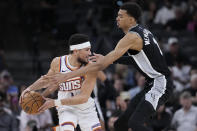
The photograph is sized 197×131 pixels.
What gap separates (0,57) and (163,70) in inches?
324

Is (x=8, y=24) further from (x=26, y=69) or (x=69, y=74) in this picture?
(x=69, y=74)

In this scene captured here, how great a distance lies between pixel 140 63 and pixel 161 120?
361 cm

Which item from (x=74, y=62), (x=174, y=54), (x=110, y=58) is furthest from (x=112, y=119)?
(x=174, y=54)

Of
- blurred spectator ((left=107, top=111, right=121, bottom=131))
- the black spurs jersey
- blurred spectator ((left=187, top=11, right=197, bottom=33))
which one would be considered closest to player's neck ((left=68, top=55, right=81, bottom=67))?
the black spurs jersey

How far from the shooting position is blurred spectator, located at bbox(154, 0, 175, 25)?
47.8ft

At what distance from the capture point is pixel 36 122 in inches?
395

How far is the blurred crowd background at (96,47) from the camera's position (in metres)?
10.2

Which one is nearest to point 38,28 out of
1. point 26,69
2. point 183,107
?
point 26,69

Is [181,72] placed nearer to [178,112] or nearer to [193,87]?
[193,87]

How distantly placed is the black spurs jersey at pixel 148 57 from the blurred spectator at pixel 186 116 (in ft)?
Result: 10.6

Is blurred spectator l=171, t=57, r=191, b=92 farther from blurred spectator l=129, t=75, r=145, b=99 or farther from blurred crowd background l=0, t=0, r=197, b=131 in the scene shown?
blurred spectator l=129, t=75, r=145, b=99

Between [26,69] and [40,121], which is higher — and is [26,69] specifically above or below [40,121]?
above

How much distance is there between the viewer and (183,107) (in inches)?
400

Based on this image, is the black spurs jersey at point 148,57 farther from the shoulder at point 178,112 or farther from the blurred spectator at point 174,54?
the blurred spectator at point 174,54
